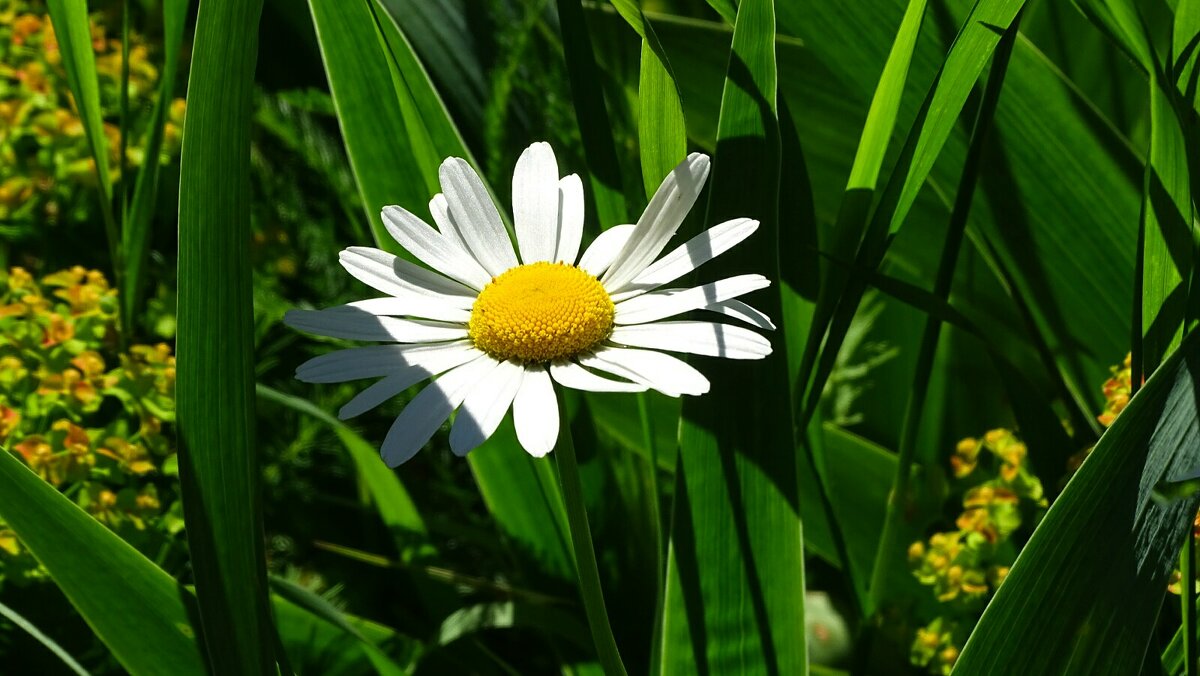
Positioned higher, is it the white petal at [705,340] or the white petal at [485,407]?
the white petal at [705,340]

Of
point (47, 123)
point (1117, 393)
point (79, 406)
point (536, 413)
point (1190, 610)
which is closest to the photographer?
point (536, 413)

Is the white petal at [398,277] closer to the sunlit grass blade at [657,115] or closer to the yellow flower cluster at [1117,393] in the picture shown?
the sunlit grass blade at [657,115]

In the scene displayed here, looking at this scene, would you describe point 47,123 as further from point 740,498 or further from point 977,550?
point 977,550

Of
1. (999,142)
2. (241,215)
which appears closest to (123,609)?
(241,215)

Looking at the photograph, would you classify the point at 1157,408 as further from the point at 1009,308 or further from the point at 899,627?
the point at 1009,308

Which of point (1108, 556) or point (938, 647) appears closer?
point (1108, 556)

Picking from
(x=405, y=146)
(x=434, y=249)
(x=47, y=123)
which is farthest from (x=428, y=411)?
(x=47, y=123)

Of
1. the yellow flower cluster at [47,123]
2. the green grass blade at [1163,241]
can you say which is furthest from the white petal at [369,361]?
the yellow flower cluster at [47,123]
